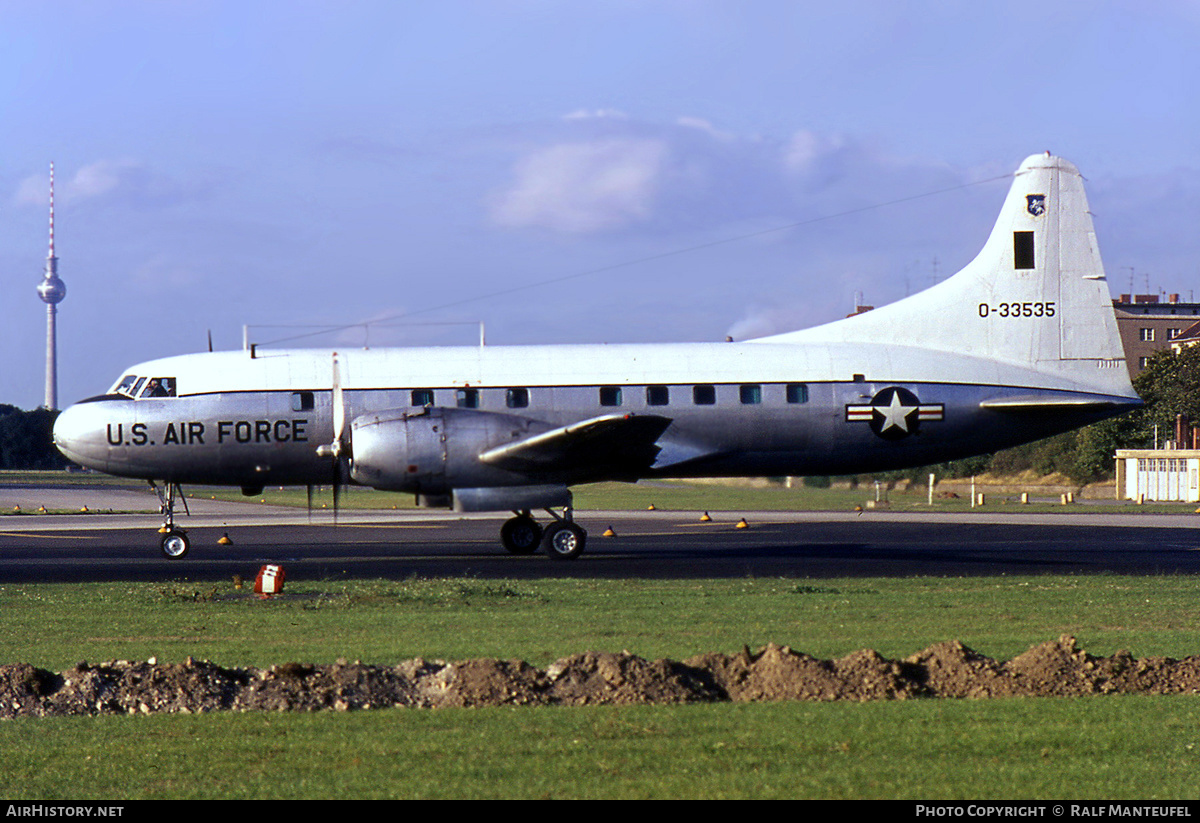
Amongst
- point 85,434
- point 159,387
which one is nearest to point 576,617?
point 159,387

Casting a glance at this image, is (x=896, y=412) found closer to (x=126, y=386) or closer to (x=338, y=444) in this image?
(x=338, y=444)

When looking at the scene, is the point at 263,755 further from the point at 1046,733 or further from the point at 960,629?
the point at 960,629

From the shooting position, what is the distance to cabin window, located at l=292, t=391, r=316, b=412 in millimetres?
25953

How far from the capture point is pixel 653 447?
25.3 m

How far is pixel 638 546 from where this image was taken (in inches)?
1172

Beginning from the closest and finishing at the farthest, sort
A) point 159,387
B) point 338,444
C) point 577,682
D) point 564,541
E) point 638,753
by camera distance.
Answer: point 638,753 < point 577,682 < point 338,444 < point 564,541 < point 159,387

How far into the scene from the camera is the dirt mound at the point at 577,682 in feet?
32.5

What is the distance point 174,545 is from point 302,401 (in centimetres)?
439

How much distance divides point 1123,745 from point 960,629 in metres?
6.28

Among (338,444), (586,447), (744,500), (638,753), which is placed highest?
(338,444)

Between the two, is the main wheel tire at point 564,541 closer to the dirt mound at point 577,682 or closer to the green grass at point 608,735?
the green grass at point 608,735

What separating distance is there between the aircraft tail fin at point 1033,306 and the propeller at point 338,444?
10.3 metres

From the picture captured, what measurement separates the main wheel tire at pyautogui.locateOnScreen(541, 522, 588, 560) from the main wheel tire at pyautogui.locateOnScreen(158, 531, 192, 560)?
323 inches

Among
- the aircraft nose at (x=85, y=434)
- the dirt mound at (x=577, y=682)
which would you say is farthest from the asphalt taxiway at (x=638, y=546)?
the dirt mound at (x=577, y=682)
